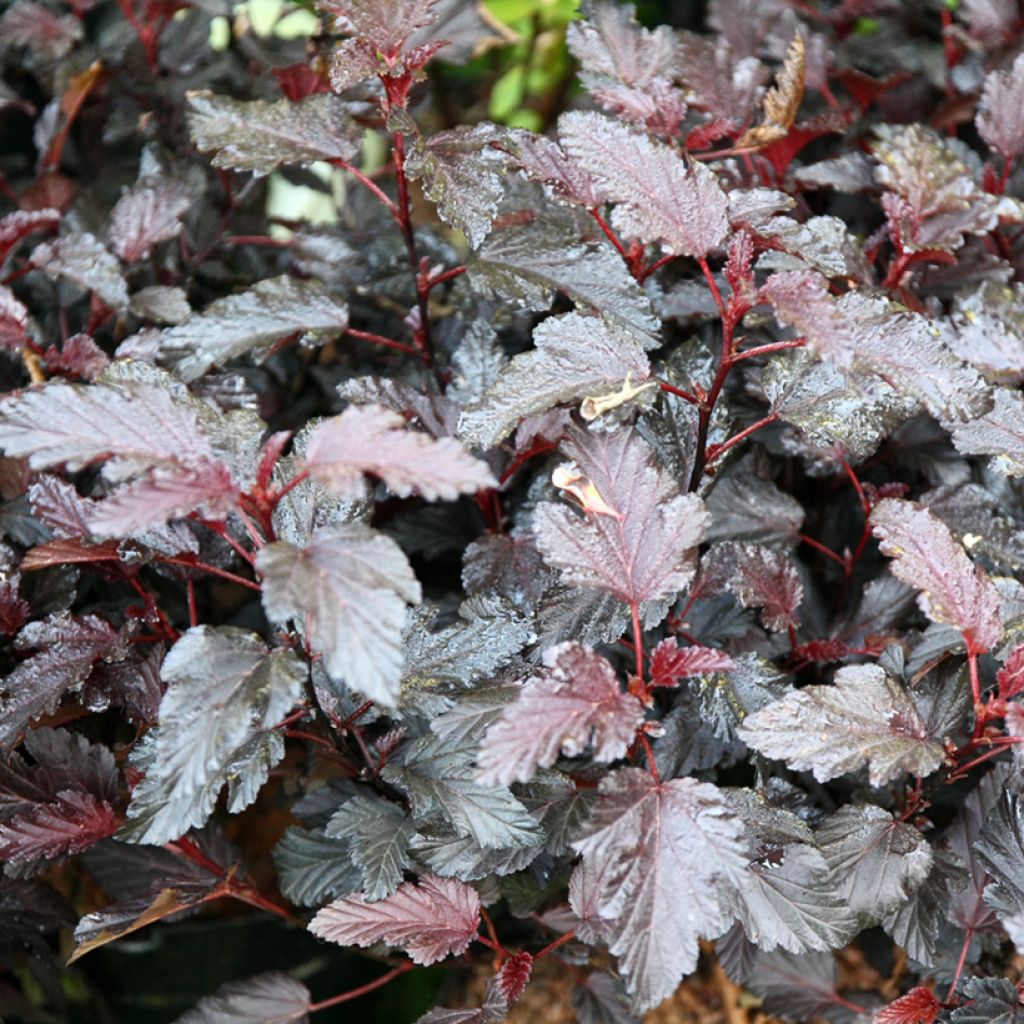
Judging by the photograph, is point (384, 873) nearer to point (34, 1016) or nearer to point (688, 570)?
point (688, 570)

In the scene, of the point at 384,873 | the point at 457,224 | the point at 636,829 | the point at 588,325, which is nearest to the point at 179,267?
the point at 457,224

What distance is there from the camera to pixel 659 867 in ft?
2.08

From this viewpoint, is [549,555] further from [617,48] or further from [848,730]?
[617,48]

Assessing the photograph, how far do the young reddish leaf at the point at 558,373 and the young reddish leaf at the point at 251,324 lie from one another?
225 mm

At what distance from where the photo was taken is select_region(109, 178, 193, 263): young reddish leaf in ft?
3.43

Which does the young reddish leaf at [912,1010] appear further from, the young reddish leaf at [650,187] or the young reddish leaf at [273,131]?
the young reddish leaf at [273,131]

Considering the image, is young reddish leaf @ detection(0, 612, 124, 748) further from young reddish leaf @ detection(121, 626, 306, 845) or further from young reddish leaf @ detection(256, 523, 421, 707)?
young reddish leaf @ detection(256, 523, 421, 707)

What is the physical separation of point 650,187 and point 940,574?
1.16ft

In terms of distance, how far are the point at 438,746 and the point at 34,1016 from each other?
0.77m

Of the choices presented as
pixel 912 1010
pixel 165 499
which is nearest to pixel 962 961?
pixel 912 1010

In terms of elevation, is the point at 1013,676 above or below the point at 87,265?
below

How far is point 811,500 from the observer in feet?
3.60

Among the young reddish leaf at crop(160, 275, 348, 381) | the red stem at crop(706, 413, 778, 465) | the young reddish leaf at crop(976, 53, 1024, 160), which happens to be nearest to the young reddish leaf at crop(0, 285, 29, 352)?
the young reddish leaf at crop(160, 275, 348, 381)

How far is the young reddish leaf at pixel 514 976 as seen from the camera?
78 cm
